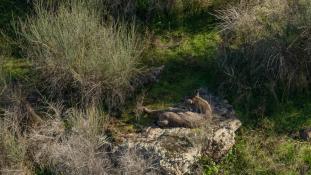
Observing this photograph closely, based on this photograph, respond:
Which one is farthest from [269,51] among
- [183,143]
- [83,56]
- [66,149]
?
[66,149]

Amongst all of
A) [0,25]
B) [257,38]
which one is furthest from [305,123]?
[0,25]

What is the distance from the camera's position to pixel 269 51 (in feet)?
24.7

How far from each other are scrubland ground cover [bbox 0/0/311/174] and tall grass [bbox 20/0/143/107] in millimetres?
14

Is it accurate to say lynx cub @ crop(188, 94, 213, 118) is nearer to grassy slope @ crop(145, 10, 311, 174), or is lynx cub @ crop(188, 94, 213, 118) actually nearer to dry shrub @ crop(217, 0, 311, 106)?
grassy slope @ crop(145, 10, 311, 174)

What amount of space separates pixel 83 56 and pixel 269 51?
7.80 feet

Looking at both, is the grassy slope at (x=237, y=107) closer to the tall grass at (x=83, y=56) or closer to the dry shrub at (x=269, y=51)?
the dry shrub at (x=269, y=51)

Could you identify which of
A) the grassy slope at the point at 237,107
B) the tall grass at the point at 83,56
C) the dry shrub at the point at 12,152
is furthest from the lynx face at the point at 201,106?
the dry shrub at the point at 12,152

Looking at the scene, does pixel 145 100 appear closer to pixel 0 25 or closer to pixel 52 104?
pixel 52 104

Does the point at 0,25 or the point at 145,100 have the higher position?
the point at 0,25

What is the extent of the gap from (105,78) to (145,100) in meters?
0.62

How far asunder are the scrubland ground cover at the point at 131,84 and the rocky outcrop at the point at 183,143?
0.15 m

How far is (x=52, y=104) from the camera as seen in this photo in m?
7.35

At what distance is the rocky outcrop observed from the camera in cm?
663

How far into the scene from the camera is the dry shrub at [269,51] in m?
7.48
